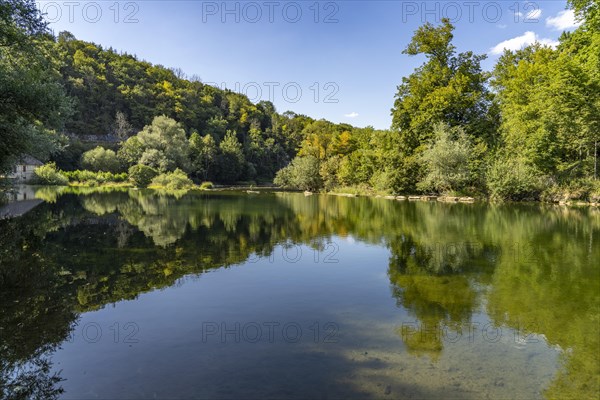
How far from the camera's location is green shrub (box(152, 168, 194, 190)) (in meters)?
68.2

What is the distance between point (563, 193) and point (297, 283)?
3756cm

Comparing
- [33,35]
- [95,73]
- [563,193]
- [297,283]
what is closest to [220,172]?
[95,73]

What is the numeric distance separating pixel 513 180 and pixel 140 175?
197 ft

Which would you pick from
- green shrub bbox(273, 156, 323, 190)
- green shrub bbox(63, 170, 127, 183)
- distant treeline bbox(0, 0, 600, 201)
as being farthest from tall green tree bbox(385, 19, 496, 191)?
green shrub bbox(63, 170, 127, 183)

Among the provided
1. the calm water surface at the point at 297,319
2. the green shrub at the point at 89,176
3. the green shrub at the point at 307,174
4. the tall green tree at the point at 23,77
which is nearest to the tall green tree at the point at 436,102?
the green shrub at the point at 307,174

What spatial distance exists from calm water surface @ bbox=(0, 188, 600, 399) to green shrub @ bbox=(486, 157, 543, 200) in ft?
82.7

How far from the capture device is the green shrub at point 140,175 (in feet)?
231

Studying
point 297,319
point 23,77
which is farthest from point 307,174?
point 297,319

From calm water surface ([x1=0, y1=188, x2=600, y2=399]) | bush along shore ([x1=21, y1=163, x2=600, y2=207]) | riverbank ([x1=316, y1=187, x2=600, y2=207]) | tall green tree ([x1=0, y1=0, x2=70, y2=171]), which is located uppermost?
tall green tree ([x1=0, y1=0, x2=70, y2=171])

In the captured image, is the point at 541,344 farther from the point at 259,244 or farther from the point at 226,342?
the point at 259,244

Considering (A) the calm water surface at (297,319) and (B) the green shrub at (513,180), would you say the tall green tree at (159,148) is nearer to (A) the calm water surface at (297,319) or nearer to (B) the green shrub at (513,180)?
(B) the green shrub at (513,180)

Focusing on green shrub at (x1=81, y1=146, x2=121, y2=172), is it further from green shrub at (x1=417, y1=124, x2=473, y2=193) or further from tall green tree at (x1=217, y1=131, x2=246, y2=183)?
green shrub at (x1=417, y1=124, x2=473, y2=193)

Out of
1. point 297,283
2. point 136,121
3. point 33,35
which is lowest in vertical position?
point 297,283

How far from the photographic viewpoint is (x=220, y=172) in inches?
3903
